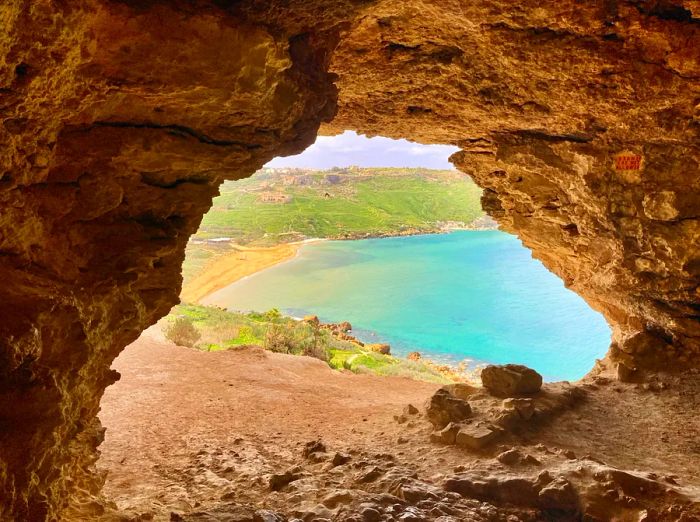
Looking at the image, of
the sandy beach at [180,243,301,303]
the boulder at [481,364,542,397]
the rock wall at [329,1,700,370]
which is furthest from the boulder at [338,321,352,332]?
the boulder at [481,364,542,397]

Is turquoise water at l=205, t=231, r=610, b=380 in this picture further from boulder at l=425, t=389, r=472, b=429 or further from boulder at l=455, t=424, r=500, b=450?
boulder at l=455, t=424, r=500, b=450

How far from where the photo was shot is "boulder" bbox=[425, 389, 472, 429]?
730 cm

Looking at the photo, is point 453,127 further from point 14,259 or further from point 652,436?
point 14,259

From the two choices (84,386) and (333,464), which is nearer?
(84,386)

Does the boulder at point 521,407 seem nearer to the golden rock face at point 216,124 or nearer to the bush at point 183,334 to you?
the golden rock face at point 216,124

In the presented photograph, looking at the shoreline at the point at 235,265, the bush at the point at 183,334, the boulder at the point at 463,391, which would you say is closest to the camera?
the boulder at the point at 463,391

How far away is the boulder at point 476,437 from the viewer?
21.3ft

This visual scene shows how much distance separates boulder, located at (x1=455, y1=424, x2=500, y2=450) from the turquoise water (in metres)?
19.5

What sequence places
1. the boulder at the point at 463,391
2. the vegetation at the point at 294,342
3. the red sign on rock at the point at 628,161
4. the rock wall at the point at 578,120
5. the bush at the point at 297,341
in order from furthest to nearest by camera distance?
the bush at the point at 297,341
the vegetation at the point at 294,342
the boulder at the point at 463,391
the red sign on rock at the point at 628,161
the rock wall at the point at 578,120

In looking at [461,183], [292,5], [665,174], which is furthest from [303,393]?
[461,183]

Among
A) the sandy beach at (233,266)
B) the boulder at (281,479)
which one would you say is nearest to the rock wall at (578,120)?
the boulder at (281,479)

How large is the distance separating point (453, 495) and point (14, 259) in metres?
4.72

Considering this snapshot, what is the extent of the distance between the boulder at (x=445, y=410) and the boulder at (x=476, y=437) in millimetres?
456

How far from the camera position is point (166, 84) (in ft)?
11.5
